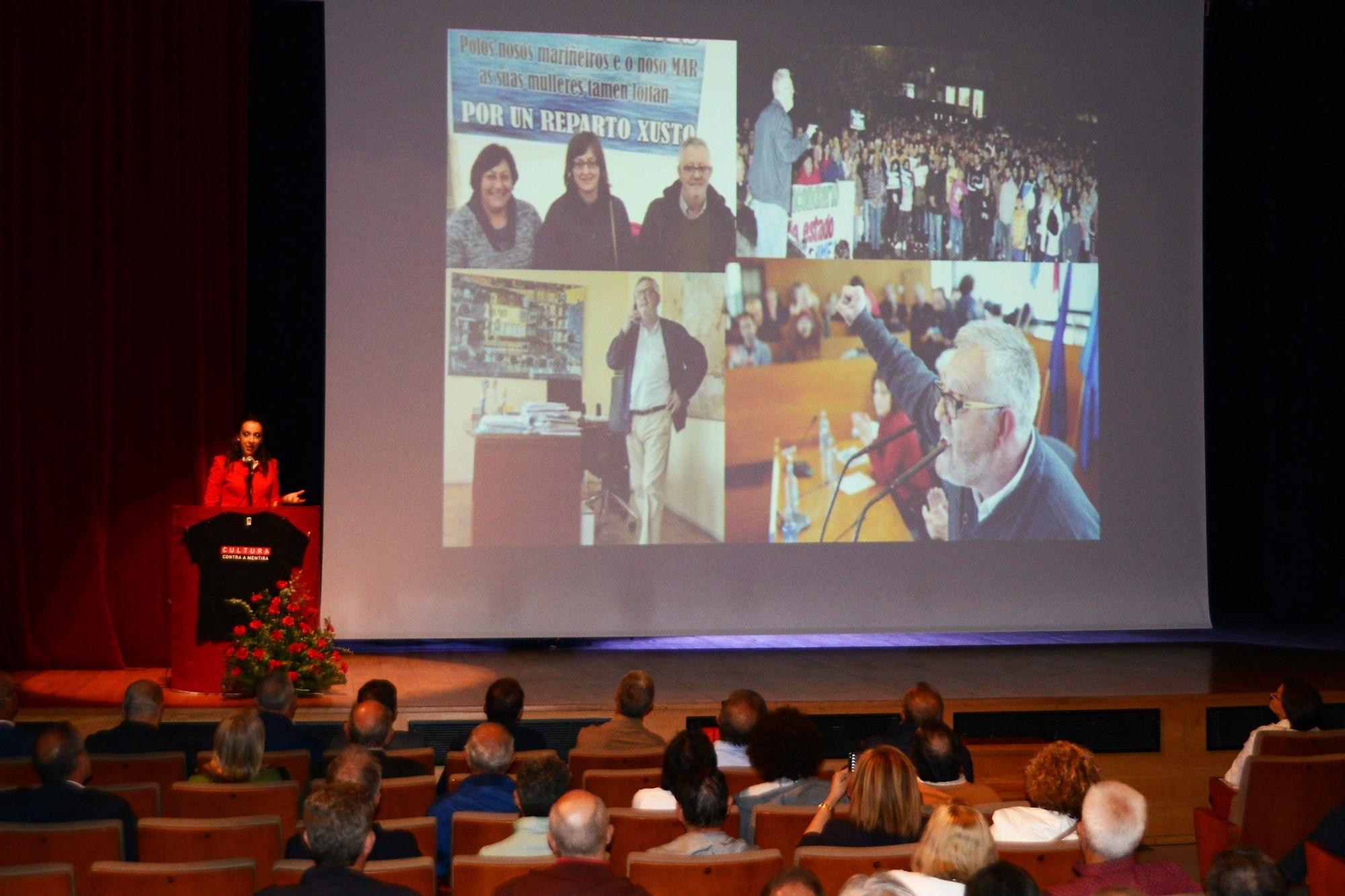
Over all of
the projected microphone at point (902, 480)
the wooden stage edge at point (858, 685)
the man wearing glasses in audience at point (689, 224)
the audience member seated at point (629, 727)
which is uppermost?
the man wearing glasses in audience at point (689, 224)

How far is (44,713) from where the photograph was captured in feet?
21.0

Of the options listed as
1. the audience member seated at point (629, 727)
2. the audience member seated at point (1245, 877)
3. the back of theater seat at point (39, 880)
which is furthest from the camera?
the audience member seated at point (629, 727)

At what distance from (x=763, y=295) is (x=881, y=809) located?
517cm

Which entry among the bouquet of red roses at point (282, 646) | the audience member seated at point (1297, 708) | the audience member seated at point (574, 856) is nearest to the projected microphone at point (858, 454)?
the bouquet of red roses at point (282, 646)

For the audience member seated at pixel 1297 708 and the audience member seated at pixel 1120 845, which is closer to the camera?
the audience member seated at pixel 1120 845

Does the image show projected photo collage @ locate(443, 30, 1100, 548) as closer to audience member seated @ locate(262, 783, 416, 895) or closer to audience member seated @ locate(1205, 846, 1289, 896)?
audience member seated @ locate(262, 783, 416, 895)

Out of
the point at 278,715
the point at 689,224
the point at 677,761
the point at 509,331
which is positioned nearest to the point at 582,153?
the point at 689,224

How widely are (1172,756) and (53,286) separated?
22.0 feet

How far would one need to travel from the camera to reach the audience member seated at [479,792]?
3.77 m

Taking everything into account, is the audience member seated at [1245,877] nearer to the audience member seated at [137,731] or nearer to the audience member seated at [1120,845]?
the audience member seated at [1120,845]

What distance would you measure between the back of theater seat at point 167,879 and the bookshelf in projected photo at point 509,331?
5132 millimetres

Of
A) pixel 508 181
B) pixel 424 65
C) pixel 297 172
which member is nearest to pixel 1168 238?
pixel 508 181

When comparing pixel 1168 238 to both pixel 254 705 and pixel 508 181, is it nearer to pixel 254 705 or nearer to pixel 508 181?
pixel 508 181

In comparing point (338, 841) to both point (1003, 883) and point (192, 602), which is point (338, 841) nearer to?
point (1003, 883)
